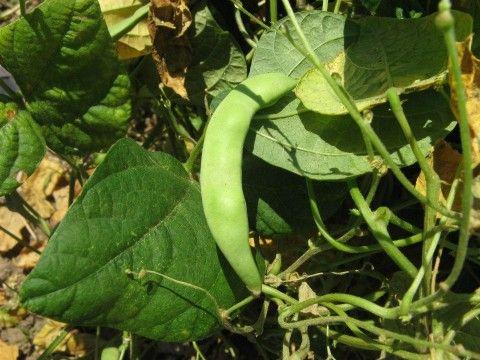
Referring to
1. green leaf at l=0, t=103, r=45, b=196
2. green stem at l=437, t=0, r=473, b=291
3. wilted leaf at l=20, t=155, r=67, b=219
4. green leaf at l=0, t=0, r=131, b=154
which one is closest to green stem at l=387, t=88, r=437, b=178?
green stem at l=437, t=0, r=473, b=291

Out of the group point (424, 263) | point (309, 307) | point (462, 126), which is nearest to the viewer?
point (462, 126)

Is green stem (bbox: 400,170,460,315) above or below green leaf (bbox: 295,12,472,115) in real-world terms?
below

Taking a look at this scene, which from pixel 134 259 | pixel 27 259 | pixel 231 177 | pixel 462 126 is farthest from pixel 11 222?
→ pixel 462 126

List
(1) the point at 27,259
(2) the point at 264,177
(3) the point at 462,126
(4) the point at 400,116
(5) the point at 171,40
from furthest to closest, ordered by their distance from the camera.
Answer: (1) the point at 27,259
(5) the point at 171,40
(2) the point at 264,177
(4) the point at 400,116
(3) the point at 462,126

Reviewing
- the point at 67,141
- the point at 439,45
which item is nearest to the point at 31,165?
the point at 67,141

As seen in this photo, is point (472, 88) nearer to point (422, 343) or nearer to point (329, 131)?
point (329, 131)

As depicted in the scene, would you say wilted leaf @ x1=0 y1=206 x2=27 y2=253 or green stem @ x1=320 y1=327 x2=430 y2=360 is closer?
green stem @ x1=320 y1=327 x2=430 y2=360

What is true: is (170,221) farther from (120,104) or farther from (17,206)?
(17,206)

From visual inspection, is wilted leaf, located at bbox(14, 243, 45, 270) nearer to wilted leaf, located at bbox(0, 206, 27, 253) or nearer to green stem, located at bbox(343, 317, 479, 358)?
wilted leaf, located at bbox(0, 206, 27, 253)
